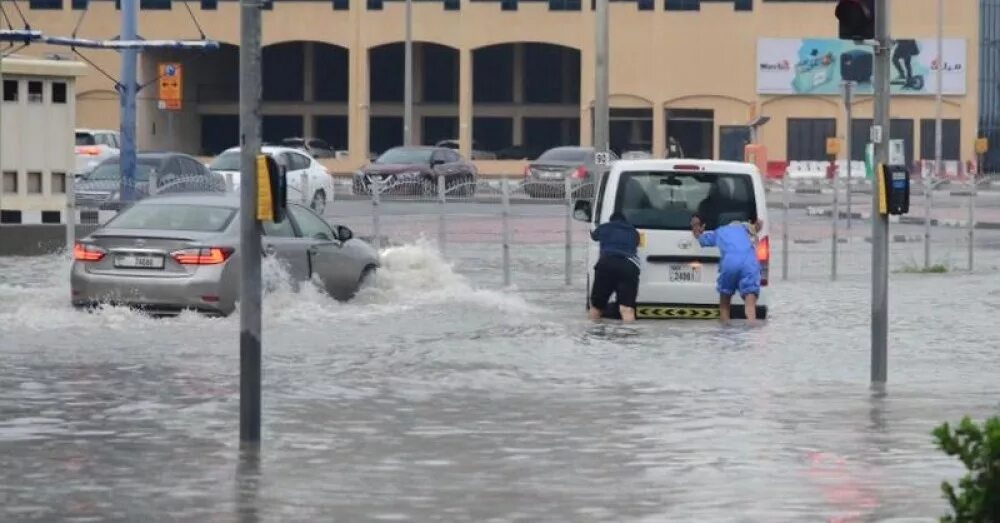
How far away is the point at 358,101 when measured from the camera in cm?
8600

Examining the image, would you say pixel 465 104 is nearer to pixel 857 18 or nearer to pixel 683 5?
pixel 683 5

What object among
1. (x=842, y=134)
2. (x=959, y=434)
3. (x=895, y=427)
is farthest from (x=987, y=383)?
(x=842, y=134)

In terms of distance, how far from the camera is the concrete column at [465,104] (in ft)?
279

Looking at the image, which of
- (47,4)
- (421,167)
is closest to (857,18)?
(421,167)

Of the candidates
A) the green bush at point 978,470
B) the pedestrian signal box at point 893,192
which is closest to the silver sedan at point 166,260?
the pedestrian signal box at point 893,192

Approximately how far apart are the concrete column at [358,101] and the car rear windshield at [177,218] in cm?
6278

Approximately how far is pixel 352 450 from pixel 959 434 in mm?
6162

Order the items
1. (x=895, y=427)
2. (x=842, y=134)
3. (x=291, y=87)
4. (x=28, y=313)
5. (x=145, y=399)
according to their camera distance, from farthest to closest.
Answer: (x=291, y=87)
(x=842, y=134)
(x=28, y=313)
(x=145, y=399)
(x=895, y=427)

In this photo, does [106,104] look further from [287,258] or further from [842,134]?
[287,258]

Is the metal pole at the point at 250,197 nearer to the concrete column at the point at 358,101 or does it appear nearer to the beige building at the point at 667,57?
the beige building at the point at 667,57

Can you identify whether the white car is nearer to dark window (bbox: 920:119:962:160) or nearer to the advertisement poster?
the advertisement poster

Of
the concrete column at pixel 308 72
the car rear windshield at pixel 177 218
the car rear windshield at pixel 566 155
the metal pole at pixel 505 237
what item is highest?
the concrete column at pixel 308 72

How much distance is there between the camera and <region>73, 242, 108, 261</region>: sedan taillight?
2173cm

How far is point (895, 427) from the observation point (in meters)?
14.6
